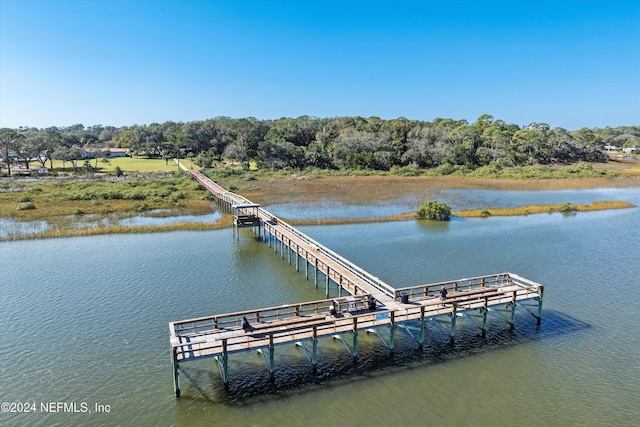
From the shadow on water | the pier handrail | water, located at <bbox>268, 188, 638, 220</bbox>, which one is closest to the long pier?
the pier handrail

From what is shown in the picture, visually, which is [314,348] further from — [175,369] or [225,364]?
[175,369]

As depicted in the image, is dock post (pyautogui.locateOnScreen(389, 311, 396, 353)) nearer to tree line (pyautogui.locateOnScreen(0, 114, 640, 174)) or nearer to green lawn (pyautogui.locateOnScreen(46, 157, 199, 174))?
green lawn (pyautogui.locateOnScreen(46, 157, 199, 174))

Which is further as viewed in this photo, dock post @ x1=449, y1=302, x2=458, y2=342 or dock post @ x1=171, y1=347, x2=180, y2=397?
dock post @ x1=449, y1=302, x2=458, y2=342

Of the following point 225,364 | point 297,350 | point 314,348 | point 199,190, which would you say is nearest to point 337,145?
point 199,190

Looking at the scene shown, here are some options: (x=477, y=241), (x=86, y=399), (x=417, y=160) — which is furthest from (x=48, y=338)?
(x=417, y=160)

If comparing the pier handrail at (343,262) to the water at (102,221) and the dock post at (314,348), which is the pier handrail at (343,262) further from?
the water at (102,221)

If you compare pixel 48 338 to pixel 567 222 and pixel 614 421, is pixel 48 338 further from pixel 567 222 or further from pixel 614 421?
pixel 567 222
